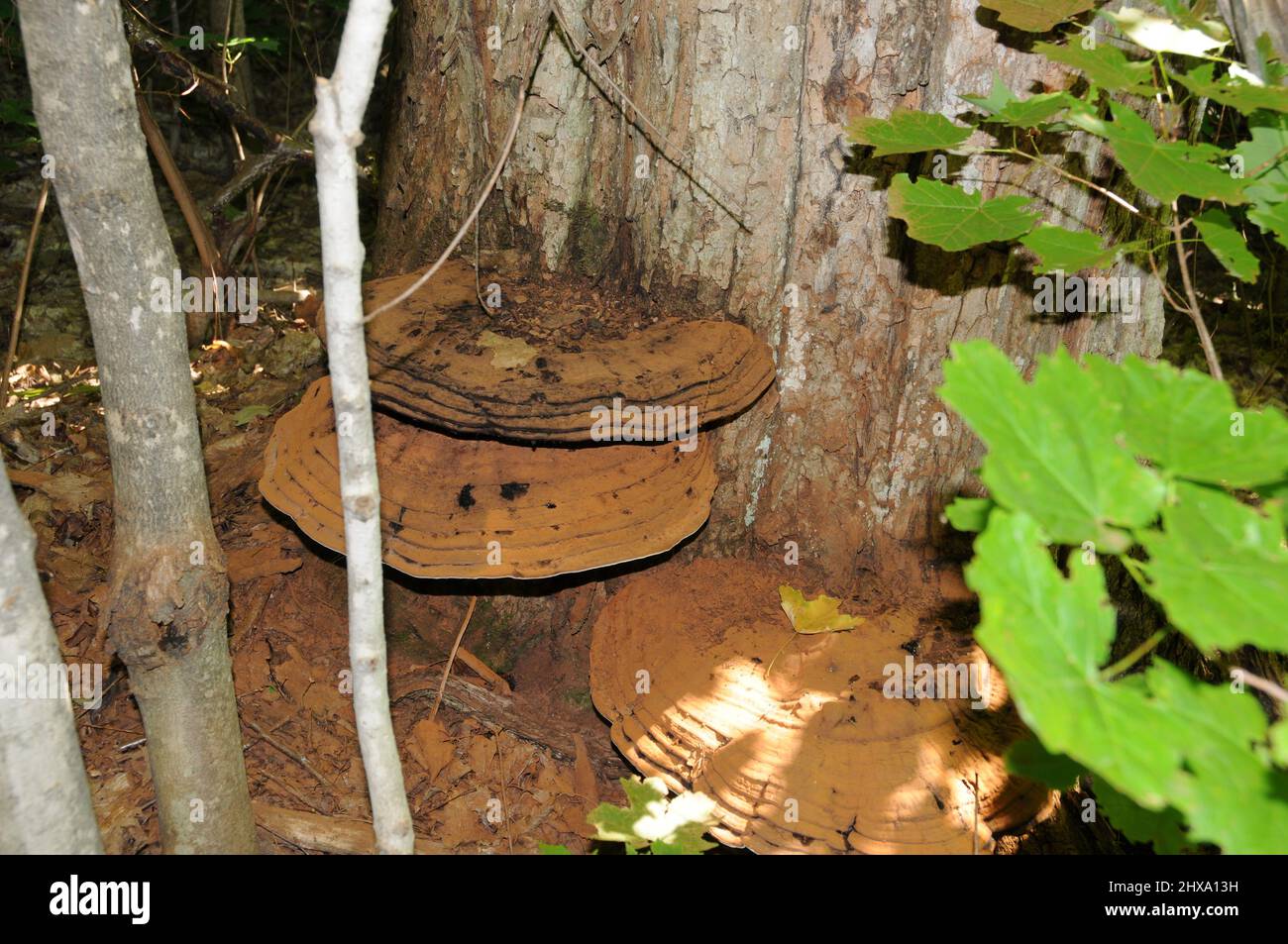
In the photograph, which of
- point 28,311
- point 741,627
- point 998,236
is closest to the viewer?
point 998,236

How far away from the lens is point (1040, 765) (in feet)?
7.30

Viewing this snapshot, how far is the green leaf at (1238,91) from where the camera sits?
2006 millimetres

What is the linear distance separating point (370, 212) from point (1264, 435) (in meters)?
6.62

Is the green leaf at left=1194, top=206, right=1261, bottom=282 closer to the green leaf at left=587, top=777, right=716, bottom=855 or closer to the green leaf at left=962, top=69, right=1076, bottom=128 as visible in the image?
the green leaf at left=962, top=69, right=1076, bottom=128

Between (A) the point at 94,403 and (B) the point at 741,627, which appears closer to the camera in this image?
(B) the point at 741,627

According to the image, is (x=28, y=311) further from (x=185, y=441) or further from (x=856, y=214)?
(x=856, y=214)

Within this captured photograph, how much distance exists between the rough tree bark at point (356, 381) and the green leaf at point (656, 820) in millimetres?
517

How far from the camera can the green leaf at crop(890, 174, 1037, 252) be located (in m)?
2.49

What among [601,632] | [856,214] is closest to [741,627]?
[601,632]

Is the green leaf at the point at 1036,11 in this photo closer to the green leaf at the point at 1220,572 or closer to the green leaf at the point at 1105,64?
the green leaf at the point at 1105,64

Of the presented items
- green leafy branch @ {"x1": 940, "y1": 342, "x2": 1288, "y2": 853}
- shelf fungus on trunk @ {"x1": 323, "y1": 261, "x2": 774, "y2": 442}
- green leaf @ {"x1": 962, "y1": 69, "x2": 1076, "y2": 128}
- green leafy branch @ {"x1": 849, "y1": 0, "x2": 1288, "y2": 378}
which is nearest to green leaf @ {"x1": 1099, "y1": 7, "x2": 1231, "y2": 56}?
green leafy branch @ {"x1": 849, "y1": 0, "x2": 1288, "y2": 378}

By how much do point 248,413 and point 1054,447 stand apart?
432 centimetres

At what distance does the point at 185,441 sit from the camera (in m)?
2.33

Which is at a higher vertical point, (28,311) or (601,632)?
(28,311)
